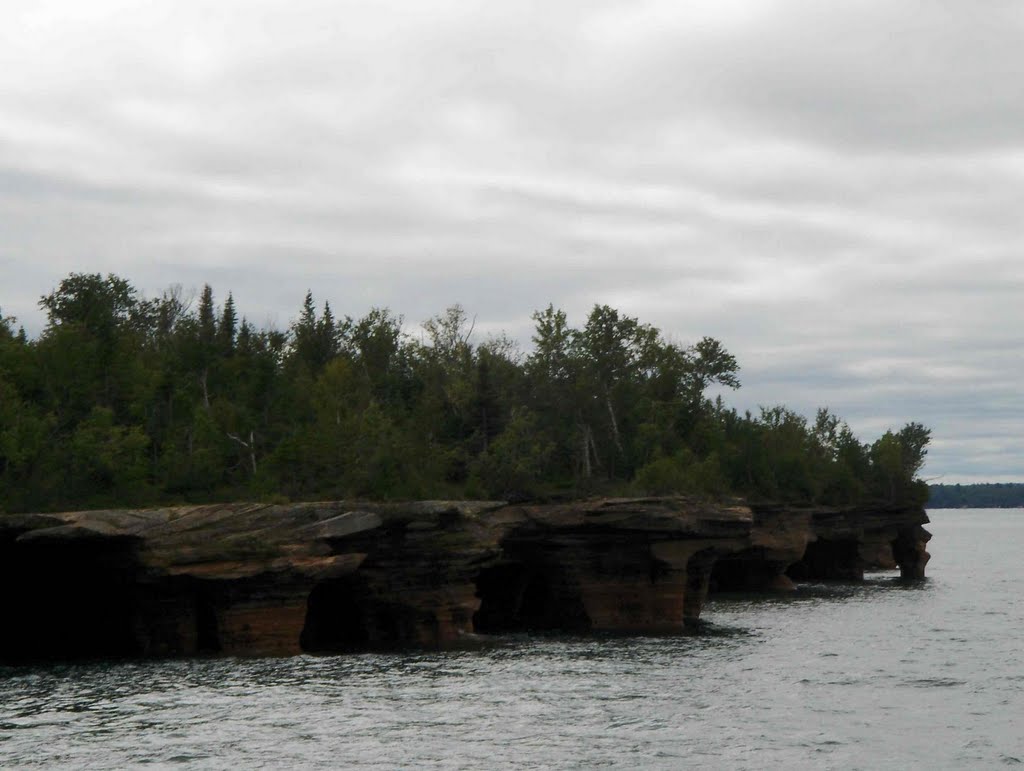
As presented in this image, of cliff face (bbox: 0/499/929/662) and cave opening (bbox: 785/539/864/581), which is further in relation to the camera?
cave opening (bbox: 785/539/864/581)

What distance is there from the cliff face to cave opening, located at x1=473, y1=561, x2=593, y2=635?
9cm

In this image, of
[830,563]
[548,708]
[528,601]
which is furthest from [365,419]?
[830,563]

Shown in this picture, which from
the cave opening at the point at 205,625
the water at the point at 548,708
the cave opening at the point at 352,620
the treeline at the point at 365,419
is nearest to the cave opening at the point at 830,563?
the treeline at the point at 365,419

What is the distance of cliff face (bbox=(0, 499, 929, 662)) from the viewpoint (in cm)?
4409

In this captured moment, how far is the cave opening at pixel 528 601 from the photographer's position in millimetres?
57938

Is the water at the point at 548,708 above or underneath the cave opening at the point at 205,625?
underneath

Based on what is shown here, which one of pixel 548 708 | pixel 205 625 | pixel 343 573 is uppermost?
pixel 343 573

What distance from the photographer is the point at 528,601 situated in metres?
64.9

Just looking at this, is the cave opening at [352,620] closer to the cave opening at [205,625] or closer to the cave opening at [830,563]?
the cave opening at [205,625]

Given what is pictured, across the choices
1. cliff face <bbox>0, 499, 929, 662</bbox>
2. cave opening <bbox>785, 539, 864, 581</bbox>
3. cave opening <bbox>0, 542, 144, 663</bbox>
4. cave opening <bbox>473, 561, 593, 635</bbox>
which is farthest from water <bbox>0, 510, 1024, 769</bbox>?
cave opening <bbox>785, 539, 864, 581</bbox>

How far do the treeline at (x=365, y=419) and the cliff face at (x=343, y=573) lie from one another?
563 centimetres

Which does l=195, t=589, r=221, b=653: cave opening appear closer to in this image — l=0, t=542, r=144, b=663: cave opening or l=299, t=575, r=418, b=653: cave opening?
l=0, t=542, r=144, b=663: cave opening

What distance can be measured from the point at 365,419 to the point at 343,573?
24.7 meters

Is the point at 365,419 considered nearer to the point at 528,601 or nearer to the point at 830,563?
the point at 528,601
